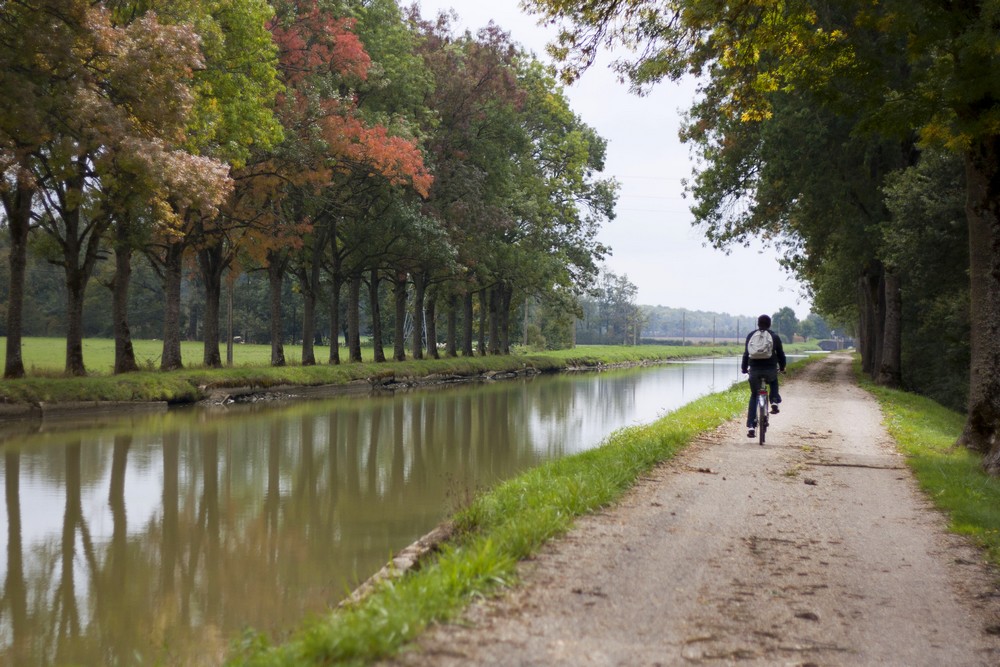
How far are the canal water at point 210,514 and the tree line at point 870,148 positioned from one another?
21.6 feet

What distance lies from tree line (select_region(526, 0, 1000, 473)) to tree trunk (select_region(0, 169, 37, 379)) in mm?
15828

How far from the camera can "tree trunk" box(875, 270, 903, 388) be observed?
1051 inches

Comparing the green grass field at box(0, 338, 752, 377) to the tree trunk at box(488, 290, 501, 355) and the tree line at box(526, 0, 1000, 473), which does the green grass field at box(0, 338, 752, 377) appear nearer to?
the tree trunk at box(488, 290, 501, 355)

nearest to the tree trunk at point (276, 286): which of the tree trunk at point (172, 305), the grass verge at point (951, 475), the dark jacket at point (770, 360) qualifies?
the tree trunk at point (172, 305)

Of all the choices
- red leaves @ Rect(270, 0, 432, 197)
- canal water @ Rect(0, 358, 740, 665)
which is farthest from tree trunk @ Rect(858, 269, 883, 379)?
red leaves @ Rect(270, 0, 432, 197)

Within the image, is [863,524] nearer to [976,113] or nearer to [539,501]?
[539,501]

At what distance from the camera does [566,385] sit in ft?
135

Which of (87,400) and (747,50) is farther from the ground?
(747,50)

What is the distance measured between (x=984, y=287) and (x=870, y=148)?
13.7 meters

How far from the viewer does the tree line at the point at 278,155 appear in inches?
696

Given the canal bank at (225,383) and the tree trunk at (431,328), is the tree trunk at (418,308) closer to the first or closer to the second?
the canal bank at (225,383)

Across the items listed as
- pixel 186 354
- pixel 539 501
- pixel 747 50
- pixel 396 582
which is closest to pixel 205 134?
pixel 747 50

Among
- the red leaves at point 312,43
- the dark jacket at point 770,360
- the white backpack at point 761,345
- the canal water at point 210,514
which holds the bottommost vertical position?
the canal water at point 210,514

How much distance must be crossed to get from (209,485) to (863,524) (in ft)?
28.5
